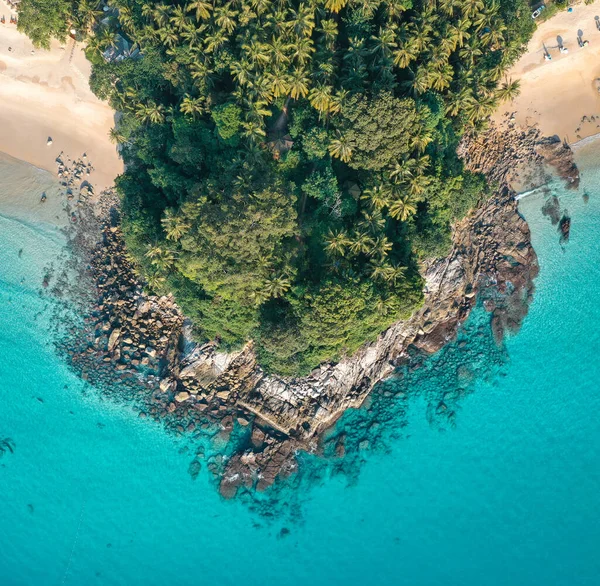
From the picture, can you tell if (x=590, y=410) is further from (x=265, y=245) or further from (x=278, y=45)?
(x=278, y=45)

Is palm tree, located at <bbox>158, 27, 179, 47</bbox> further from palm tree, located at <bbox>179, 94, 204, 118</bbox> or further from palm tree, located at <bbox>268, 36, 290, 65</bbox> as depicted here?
palm tree, located at <bbox>268, 36, 290, 65</bbox>

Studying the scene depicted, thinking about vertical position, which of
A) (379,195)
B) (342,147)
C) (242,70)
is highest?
(242,70)

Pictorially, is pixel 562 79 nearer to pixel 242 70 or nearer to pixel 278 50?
pixel 278 50

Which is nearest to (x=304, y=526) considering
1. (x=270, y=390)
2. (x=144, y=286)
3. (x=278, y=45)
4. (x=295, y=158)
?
(x=270, y=390)

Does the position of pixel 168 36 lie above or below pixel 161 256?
above

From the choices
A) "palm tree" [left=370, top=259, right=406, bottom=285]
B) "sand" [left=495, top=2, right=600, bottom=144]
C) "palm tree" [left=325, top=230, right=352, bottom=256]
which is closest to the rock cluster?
"sand" [left=495, top=2, right=600, bottom=144]

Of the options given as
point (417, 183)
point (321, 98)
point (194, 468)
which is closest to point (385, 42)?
point (321, 98)

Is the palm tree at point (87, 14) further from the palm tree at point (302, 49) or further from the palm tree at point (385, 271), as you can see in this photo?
the palm tree at point (385, 271)
